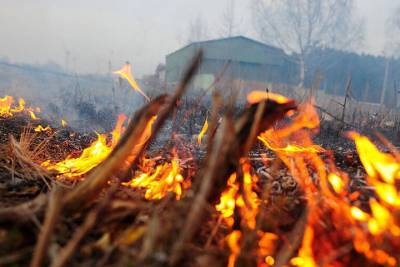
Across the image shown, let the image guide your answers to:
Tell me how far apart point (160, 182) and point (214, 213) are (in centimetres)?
61

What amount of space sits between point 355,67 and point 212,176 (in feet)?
115

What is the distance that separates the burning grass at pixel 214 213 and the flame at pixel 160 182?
0.4 inches

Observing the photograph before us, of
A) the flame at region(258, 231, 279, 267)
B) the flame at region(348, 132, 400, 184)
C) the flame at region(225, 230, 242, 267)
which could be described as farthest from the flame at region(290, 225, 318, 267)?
the flame at region(348, 132, 400, 184)

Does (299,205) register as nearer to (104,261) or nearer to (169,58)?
(104,261)

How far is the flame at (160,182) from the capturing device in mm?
2571

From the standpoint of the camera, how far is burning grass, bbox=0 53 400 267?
1645mm

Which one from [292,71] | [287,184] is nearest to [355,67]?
[292,71]

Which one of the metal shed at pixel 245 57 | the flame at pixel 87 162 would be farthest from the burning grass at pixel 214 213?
the metal shed at pixel 245 57

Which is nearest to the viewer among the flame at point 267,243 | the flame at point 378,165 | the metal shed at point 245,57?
the flame at point 267,243

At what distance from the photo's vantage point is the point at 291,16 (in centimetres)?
3578

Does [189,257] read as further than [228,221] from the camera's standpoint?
No

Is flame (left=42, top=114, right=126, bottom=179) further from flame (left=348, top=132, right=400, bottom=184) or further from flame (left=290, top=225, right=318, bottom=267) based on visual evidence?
flame (left=348, top=132, right=400, bottom=184)

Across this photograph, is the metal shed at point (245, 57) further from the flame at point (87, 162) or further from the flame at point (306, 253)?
the flame at point (306, 253)

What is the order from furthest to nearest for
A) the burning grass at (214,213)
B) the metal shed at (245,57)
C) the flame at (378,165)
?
the metal shed at (245,57) → the flame at (378,165) → the burning grass at (214,213)
